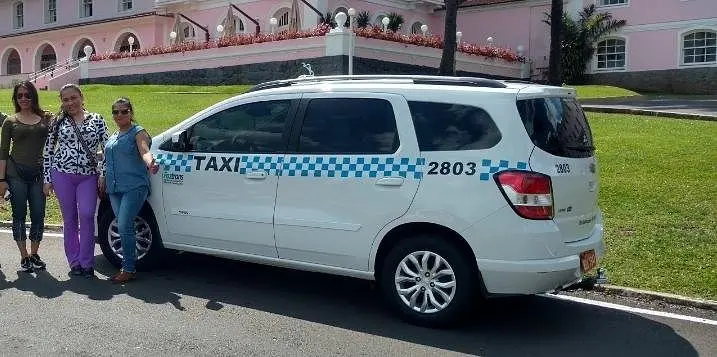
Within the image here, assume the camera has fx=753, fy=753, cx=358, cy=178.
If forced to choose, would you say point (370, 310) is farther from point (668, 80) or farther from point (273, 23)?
point (668, 80)

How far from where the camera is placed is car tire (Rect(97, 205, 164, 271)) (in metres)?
6.93

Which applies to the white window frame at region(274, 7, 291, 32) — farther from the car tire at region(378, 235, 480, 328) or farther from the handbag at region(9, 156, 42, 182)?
the car tire at region(378, 235, 480, 328)

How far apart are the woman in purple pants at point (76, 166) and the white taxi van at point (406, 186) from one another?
2.76ft

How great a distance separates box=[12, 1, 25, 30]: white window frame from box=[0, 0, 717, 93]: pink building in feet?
16.9

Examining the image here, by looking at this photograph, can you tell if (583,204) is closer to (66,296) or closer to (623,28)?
(66,296)

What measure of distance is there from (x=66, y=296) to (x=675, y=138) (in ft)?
37.1

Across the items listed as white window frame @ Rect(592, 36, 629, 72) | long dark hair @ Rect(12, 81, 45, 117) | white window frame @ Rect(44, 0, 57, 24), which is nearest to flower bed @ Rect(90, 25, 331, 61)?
white window frame @ Rect(592, 36, 629, 72)

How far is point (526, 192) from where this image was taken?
17.0 feet

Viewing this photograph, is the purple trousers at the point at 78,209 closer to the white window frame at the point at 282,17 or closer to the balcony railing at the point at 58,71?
the white window frame at the point at 282,17

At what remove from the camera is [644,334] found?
18.4 ft

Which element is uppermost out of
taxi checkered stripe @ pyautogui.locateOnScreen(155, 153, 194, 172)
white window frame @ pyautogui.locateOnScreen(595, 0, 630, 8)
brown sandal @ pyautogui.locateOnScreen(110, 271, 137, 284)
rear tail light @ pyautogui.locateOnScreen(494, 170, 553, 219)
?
white window frame @ pyautogui.locateOnScreen(595, 0, 630, 8)

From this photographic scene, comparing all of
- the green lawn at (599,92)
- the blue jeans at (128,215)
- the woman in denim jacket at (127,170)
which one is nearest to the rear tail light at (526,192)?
the woman in denim jacket at (127,170)

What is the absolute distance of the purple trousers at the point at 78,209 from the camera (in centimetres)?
673

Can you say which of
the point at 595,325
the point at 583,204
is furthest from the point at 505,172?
the point at 595,325
